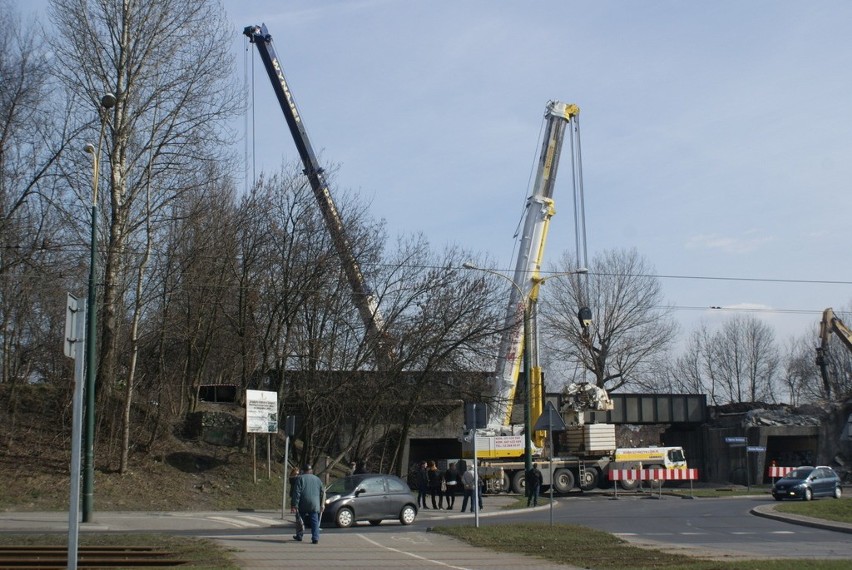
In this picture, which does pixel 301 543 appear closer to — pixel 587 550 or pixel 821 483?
pixel 587 550

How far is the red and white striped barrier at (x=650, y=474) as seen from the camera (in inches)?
1628

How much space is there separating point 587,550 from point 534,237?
75.6 ft

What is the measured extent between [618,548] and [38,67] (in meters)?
23.1

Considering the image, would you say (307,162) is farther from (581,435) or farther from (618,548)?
(618,548)

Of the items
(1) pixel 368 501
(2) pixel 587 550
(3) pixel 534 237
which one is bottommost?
(2) pixel 587 550

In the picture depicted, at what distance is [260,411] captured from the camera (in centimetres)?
2761

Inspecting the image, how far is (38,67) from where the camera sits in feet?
95.2

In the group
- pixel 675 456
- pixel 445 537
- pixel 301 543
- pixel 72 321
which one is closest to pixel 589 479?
pixel 675 456

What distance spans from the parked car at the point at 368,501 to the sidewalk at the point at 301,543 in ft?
1.12

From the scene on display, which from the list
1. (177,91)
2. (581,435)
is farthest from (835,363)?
(177,91)

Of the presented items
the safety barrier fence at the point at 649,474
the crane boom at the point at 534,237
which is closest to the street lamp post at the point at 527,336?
the crane boom at the point at 534,237

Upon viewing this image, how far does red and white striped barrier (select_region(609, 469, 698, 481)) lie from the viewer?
41341 millimetres

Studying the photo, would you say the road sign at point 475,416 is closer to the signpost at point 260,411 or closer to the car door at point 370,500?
the car door at point 370,500

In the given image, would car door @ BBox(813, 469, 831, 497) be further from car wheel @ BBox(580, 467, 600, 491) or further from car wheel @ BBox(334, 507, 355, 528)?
car wheel @ BBox(334, 507, 355, 528)
